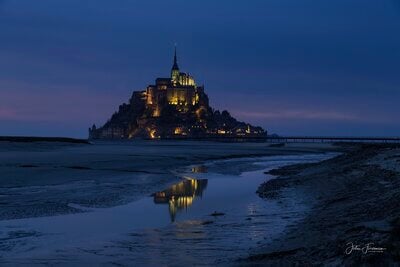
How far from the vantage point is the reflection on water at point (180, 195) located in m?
12.6

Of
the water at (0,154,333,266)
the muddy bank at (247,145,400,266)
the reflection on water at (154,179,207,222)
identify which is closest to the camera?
the muddy bank at (247,145,400,266)

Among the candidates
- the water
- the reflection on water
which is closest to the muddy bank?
the water

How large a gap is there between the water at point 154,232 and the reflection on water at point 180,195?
3cm

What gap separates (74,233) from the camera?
28.6 feet

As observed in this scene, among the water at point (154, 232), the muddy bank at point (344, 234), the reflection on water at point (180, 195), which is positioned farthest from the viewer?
the reflection on water at point (180, 195)

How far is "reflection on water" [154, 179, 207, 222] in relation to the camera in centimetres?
1264

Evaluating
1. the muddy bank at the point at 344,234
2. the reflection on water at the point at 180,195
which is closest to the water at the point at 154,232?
the reflection on water at the point at 180,195

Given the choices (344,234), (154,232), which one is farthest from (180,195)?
(344,234)

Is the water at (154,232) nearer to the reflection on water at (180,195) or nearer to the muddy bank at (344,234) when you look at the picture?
the reflection on water at (180,195)

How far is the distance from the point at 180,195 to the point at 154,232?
21.1 ft

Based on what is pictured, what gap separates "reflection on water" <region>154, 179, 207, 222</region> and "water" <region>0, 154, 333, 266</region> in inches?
1.2

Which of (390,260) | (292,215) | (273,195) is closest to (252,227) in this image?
(292,215)

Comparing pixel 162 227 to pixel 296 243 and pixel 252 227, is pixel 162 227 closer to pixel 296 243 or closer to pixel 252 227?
pixel 252 227

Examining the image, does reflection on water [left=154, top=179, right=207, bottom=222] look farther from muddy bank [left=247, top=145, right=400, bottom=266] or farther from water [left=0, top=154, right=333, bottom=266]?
muddy bank [left=247, top=145, right=400, bottom=266]
